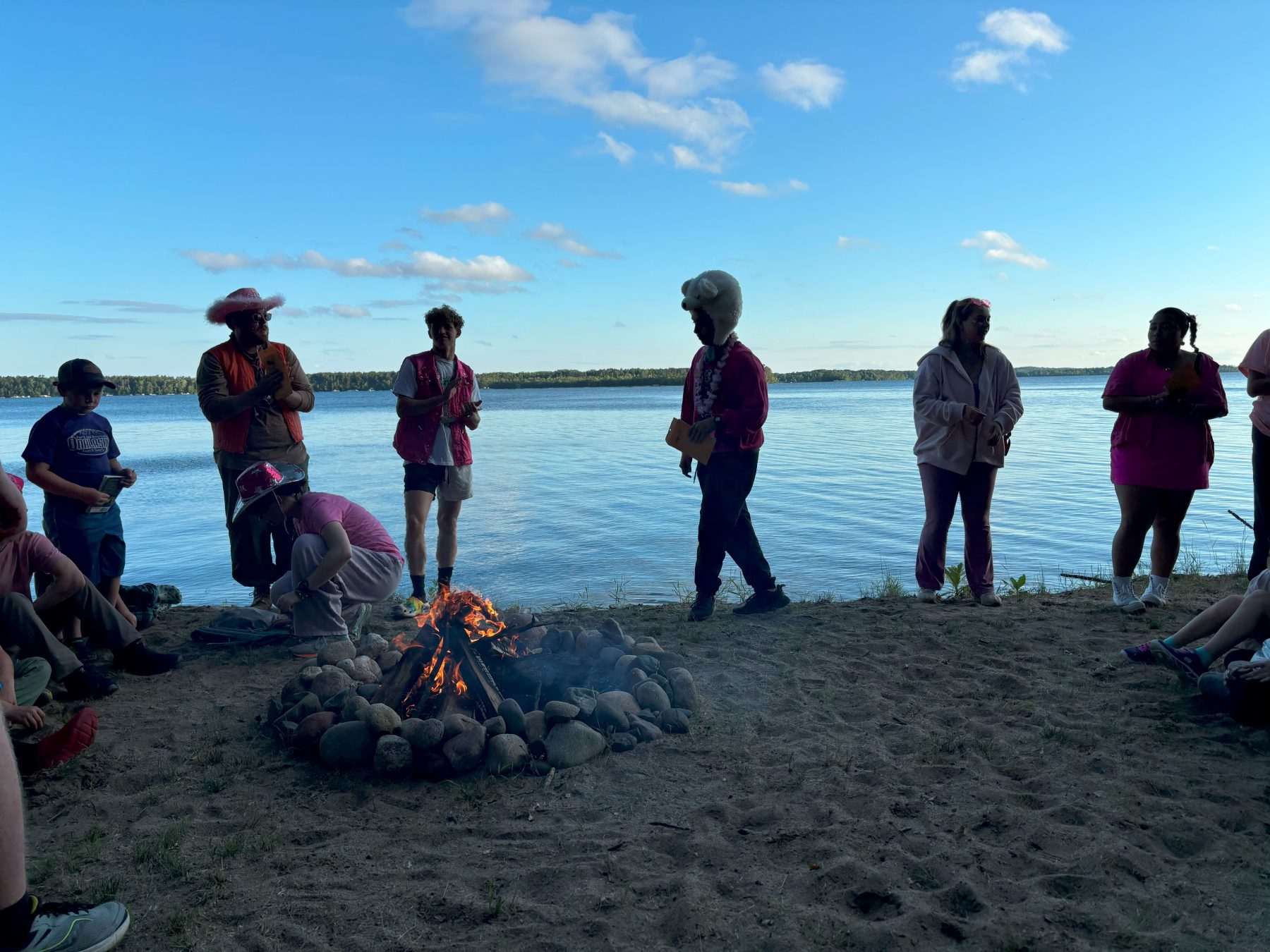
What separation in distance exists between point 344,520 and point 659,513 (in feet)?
28.5

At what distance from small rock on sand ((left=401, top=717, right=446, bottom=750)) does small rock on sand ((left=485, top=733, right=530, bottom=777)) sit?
0.24 meters

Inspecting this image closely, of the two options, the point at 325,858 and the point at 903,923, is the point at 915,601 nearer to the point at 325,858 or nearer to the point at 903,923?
the point at 903,923

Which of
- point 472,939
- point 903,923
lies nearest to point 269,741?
point 472,939

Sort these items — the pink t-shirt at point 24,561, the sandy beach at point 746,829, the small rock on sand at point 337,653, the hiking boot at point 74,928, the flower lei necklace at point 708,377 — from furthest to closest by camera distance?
the flower lei necklace at point 708,377, the small rock on sand at point 337,653, the pink t-shirt at point 24,561, the sandy beach at point 746,829, the hiking boot at point 74,928

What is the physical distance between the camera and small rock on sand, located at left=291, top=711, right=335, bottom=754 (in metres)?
4.02

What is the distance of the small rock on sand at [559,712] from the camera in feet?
13.4

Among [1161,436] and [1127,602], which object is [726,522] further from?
[1161,436]

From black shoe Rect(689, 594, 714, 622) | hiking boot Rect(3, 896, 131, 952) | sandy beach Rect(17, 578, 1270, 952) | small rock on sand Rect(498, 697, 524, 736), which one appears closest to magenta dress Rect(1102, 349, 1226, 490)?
sandy beach Rect(17, 578, 1270, 952)

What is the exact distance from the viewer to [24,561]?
4832 millimetres

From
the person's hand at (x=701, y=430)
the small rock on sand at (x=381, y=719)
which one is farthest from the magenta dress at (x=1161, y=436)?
the small rock on sand at (x=381, y=719)

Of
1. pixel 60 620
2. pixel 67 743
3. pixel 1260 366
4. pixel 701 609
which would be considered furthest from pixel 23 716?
pixel 1260 366

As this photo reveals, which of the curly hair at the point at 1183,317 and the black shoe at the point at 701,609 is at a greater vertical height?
the curly hair at the point at 1183,317

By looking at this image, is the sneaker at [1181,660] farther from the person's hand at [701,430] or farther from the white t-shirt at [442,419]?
the white t-shirt at [442,419]

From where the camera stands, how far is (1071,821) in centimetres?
324
